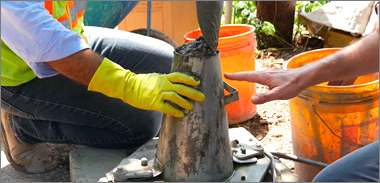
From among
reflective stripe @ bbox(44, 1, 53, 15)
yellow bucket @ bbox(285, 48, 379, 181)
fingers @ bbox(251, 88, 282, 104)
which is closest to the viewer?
fingers @ bbox(251, 88, 282, 104)

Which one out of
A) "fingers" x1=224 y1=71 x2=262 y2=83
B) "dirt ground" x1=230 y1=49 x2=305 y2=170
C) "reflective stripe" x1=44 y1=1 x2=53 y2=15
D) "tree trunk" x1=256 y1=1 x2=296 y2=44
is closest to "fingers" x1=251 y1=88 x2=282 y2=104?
"fingers" x1=224 y1=71 x2=262 y2=83

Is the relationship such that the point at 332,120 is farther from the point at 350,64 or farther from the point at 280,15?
the point at 280,15

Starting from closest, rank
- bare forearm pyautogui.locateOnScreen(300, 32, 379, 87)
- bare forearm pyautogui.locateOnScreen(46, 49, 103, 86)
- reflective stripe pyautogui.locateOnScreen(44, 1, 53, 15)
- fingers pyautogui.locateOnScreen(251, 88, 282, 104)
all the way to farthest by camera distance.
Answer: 1. bare forearm pyautogui.locateOnScreen(300, 32, 379, 87)
2. fingers pyautogui.locateOnScreen(251, 88, 282, 104)
3. bare forearm pyautogui.locateOnScreen(46, 49, 103, 86)
4. reflective stripe pyautogui.locateOnScreen(44, 1, 53, 15)

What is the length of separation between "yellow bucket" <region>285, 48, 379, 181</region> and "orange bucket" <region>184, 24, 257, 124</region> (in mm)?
596

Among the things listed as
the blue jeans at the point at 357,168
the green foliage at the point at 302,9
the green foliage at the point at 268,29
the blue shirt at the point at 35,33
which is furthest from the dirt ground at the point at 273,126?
the blue shirt at the point at 35,33

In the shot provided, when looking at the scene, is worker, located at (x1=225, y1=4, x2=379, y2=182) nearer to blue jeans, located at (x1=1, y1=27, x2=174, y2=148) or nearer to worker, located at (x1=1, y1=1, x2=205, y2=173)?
worker, located at (x1=1, y1=1, x2=205, y2=173)

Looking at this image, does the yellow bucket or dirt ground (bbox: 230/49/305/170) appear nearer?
the yellow bucket

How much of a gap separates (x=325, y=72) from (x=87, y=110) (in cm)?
135

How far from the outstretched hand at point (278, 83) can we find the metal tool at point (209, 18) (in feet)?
0.66

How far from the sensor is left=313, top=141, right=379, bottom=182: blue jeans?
2.11 metres

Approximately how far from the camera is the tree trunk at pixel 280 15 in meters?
5.00

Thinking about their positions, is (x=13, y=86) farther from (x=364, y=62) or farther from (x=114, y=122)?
(x=364, y=62)

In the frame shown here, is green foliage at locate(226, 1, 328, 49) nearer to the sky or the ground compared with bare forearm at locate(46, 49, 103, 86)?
nearer to the ground

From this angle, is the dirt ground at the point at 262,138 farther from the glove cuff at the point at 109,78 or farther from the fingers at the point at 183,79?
the fingers at the point at 183,79
